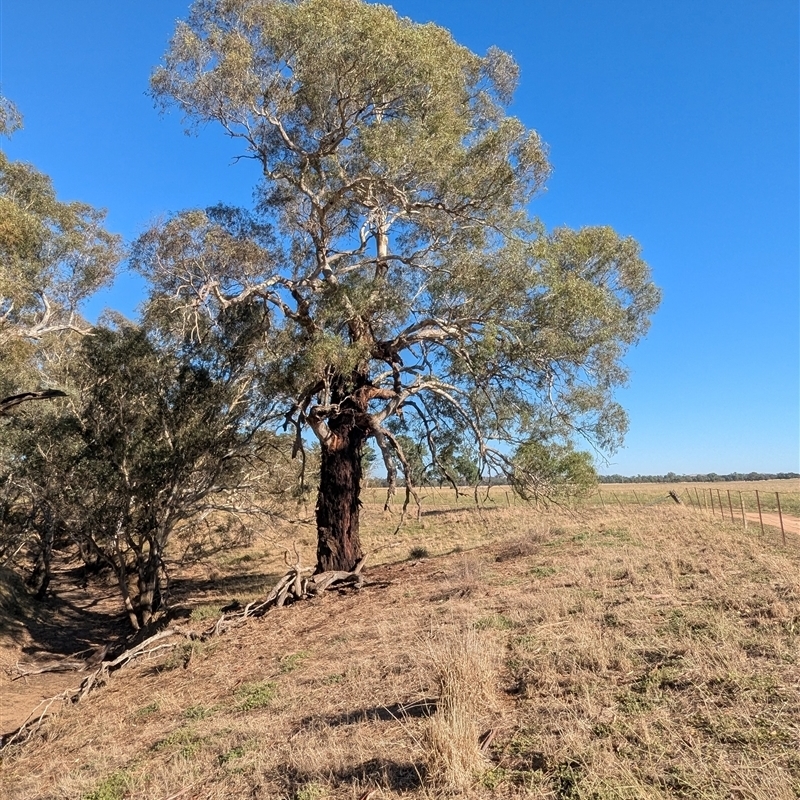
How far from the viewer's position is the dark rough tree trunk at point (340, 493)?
467 inches

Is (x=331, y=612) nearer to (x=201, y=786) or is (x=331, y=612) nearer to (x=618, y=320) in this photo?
(x=201, y=786)

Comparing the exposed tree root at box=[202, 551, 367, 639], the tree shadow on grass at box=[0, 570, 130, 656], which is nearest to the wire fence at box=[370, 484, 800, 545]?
→ the exposed tree root at box=[202, 551, 367, 639]

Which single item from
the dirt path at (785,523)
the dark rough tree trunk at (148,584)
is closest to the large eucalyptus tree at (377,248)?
the dark rough tree trunk at (148,584)

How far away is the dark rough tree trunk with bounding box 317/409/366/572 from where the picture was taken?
11.9 meters

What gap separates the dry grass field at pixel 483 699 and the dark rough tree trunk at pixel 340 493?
1690 millimetres

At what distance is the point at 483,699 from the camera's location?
456cm

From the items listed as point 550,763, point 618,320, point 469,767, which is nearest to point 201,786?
point 469,767

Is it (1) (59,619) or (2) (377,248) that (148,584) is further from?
(2) (377,248)

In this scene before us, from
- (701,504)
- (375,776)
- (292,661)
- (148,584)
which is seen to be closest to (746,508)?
(701,504)

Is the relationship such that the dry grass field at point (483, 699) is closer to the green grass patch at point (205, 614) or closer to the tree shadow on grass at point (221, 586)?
the green grass patch at point (205, 614)

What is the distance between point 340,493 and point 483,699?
7494 millimetres

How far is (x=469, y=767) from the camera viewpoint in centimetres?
360

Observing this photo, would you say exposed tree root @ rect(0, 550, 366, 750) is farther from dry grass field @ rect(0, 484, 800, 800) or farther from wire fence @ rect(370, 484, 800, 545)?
wire fence @ rect(370, 484, 800, 545)

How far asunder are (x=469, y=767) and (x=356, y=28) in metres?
10.5
